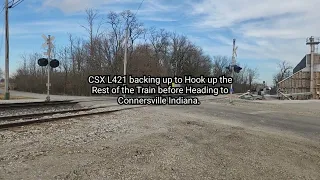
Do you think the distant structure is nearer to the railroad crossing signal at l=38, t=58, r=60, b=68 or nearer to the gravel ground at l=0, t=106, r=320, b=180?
the railroad crossing signal at l=38, t=58, r=60, b=68

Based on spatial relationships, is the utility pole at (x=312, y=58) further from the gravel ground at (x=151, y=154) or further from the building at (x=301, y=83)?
the gravel ground at (x=151, y=154)

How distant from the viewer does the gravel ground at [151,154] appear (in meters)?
5.03

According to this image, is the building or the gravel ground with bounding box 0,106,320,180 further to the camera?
the building

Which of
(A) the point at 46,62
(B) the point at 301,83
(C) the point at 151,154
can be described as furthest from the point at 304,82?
(C) the point at 151,154

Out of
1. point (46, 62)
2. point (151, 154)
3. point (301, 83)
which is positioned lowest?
point (151, 154)

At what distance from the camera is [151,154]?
20.5 ft

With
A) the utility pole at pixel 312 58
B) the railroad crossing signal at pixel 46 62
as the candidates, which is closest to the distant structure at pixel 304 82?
the utility pole at pixel 312 58

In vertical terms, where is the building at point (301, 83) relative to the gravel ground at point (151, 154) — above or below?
above

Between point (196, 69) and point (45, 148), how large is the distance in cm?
6852

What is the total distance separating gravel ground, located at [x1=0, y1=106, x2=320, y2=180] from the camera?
5.03 m

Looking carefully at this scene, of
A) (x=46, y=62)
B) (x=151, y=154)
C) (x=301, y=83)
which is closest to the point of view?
(x=151, y=154)

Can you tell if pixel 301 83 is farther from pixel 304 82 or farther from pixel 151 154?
pixel 151 154

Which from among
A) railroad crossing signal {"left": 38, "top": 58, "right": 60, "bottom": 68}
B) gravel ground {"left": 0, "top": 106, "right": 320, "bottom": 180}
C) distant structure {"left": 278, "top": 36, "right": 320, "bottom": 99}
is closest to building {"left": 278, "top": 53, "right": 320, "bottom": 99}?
distant structure {"left": 278, "top": 36, "right": 320, "bottom": 99}

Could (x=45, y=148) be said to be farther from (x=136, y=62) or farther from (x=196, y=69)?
(x=196, y=69)
